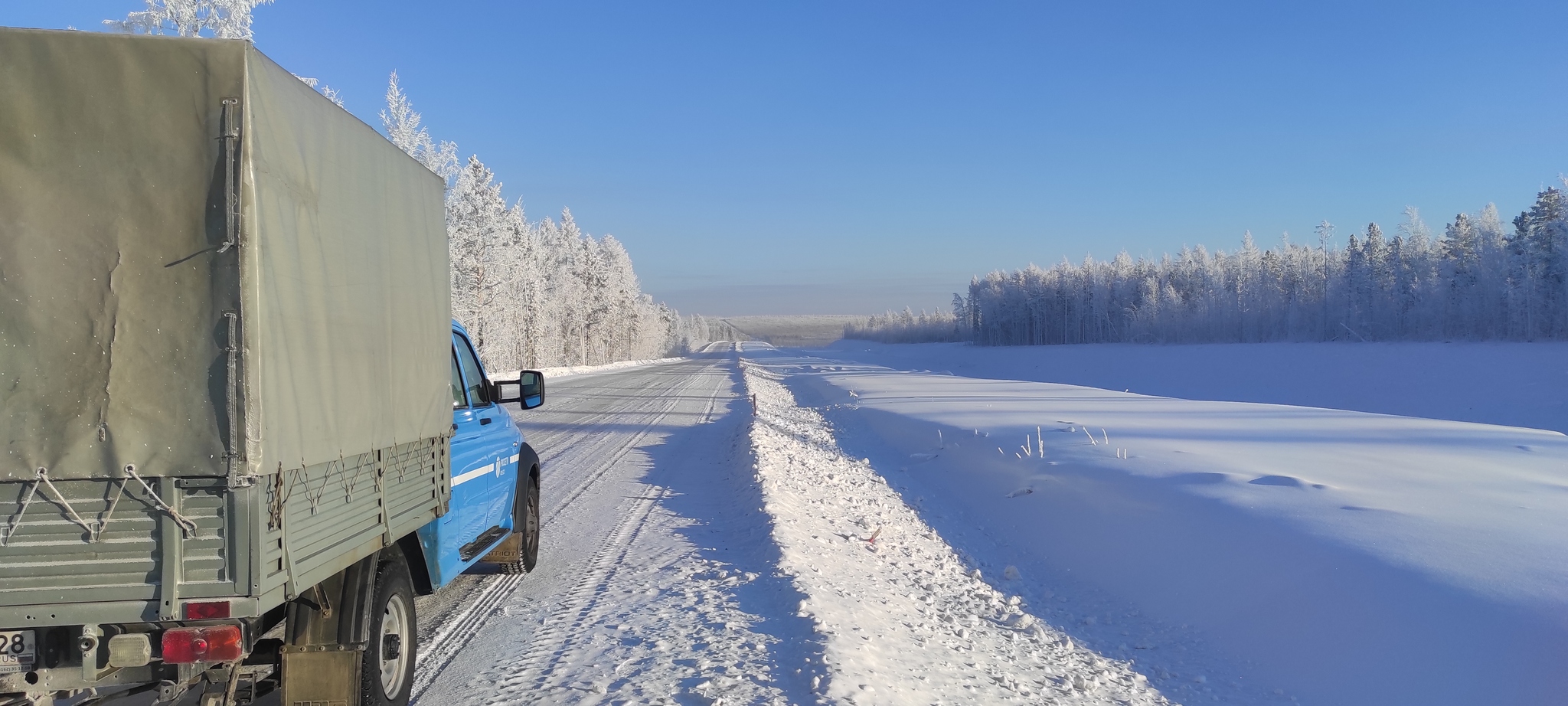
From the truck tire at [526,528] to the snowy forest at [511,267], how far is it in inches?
412

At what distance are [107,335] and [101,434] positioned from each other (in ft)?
1.14

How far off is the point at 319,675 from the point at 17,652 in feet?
3.59

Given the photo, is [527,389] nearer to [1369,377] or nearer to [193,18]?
[193,18]

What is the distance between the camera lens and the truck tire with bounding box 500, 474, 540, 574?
7160 millimetres

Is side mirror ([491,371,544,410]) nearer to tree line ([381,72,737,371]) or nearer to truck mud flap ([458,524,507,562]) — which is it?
truck mud flap ([458,524,507,562])

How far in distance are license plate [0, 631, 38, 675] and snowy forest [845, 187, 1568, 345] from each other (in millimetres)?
62323

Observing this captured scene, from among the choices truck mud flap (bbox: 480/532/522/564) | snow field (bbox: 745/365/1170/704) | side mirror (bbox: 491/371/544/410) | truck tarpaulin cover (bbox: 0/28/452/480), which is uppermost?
truck tarpaulin cover (bbox: 0/28/452/480)

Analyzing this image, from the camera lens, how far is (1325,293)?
7375cm

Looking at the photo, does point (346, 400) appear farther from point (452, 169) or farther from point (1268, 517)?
point (452, 169)

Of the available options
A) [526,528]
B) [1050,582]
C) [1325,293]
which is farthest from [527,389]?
[1325,293]

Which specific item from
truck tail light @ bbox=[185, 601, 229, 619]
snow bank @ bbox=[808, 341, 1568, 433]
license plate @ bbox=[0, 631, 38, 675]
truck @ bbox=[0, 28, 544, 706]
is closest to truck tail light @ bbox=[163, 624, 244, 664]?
truck @ bbox=[0, 28, 544, 706]

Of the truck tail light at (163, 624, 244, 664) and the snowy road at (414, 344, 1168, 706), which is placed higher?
the truck tail light at (163, 624, 244, 664)

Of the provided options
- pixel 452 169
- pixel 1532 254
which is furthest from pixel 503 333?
pixel 1532 254

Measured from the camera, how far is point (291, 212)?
326 centimetres
